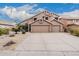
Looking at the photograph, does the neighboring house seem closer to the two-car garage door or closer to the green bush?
the two-car garage door

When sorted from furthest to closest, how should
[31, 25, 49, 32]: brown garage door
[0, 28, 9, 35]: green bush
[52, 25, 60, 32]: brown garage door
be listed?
1. [31, 25, 49, 32]: brown garage door
2. [52, 25, 60, 32]: brown garage door
3. [0, 28, 9, 35]: green bush

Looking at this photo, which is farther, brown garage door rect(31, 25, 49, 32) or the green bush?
brown garage door rect(31, 25, 49, 32)

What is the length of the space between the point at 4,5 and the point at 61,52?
4276mm

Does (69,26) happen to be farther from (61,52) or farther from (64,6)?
(61,52)

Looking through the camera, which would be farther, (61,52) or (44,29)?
(44,29)

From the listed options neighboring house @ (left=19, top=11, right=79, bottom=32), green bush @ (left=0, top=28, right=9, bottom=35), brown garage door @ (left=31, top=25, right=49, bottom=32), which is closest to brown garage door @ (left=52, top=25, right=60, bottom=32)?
neighboring house @ (left=19, top=11, right=79, bottom=32)

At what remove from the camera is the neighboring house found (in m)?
12.6

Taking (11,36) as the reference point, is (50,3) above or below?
above

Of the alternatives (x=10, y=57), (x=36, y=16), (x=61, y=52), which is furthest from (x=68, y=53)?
(x=36, y=16)

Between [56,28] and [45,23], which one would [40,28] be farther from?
[56,28]

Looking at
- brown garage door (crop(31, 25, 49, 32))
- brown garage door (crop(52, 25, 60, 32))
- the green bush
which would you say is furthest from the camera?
brown garage door (crop(31, 25, 49, 32))

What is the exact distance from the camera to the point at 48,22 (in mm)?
13133

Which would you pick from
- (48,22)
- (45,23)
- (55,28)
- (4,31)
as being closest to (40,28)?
(45,23)

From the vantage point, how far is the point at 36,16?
1281 centimetres
